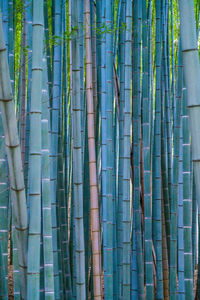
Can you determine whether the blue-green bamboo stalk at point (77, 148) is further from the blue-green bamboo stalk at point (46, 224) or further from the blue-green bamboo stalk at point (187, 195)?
the blue-green bamboo stalk at point (187, 195)

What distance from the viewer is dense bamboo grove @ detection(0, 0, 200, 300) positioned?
1587 mm

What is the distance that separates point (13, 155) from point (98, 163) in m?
1.59

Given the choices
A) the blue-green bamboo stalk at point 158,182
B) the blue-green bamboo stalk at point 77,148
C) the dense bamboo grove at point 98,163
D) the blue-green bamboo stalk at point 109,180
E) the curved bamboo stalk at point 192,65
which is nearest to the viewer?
the curved bamboo stalk at point 192,65

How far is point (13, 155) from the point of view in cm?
145

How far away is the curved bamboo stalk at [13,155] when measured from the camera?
1393 millimetres

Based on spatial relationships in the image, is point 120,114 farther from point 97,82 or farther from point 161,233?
point 161,233

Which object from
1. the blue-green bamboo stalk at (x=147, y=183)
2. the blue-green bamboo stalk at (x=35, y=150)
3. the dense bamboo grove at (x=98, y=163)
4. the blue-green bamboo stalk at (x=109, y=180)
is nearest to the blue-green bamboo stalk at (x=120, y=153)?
the dense bamboo grove at (x=98, y=163)

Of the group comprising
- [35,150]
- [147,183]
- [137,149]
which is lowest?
[147,183]

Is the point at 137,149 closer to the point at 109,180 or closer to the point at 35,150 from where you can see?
the point at 109,180

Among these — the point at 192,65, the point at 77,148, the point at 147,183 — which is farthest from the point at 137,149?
the point at 192,65

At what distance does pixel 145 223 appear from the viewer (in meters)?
2.63

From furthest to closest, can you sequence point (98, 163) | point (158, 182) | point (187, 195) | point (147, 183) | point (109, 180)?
point (98, 163), point (158, 182), point (147, 183), point (109, 180), point (187, 195)

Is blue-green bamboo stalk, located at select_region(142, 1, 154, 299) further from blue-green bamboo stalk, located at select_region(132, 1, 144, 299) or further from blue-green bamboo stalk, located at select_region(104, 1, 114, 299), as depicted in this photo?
blue-green bamboo stalk, located at select_region(104, 1, 114, 299)

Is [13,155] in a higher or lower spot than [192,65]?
lower
